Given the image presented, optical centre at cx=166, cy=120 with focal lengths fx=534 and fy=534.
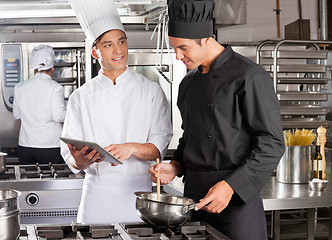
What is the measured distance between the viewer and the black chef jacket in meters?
2.10

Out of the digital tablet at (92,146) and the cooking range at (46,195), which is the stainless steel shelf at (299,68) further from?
the digital tablet at (92,146)

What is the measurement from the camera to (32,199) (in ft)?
11.1

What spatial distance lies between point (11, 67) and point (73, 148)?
349cm

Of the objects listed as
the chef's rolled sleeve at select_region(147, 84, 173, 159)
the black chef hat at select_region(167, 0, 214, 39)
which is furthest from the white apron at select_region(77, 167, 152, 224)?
the black chef hat at select_region(167, 0, 214, 39)

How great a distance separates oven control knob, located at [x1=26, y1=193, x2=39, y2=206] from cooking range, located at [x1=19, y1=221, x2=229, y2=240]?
138 cm

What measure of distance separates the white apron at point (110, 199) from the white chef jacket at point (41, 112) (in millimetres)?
2345

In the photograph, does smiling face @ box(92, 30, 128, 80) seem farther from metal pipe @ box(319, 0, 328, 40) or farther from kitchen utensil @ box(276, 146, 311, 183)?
metal pipe @ box(319, 0, 328, 40)

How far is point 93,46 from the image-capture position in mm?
2654

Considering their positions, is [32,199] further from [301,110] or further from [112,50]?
[301,110]

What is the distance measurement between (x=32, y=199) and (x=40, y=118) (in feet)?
5.36

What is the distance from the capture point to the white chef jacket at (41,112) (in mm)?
4863

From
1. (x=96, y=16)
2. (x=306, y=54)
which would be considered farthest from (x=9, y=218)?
(x=306, y=54)

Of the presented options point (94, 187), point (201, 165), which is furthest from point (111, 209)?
point (201, 165)

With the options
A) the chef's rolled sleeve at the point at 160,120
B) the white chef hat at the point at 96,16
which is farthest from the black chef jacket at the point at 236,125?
the white chef hat at the point at 96,16
